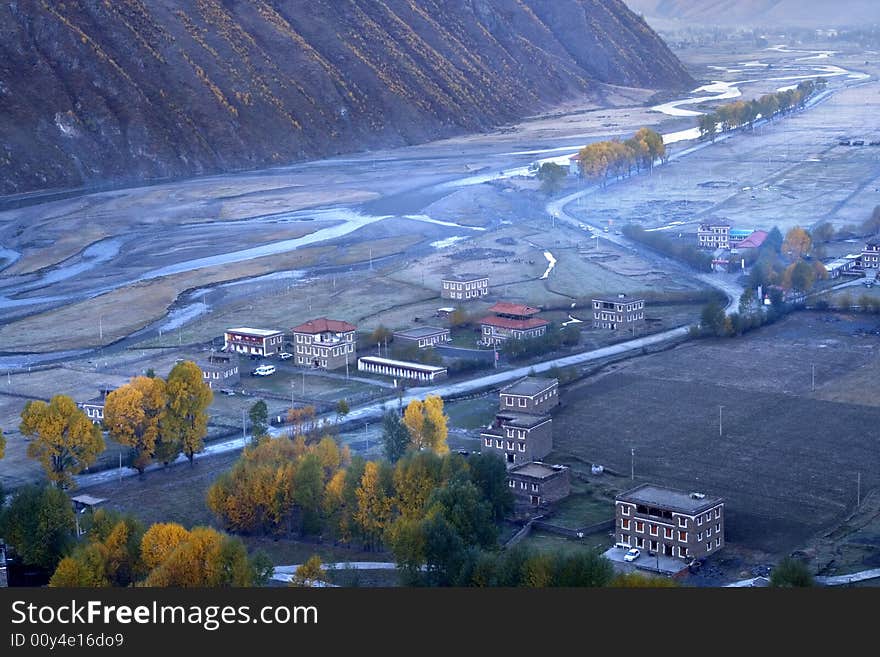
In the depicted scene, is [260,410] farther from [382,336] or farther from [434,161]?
[434,161]

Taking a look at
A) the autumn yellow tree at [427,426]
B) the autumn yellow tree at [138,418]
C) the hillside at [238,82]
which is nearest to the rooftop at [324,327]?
the autumn yellow tree at [138,418]

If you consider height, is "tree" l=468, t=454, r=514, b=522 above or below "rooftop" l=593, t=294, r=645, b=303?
below

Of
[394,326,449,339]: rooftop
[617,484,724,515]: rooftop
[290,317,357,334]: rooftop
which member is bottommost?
[617,484,724,515]: rooftop

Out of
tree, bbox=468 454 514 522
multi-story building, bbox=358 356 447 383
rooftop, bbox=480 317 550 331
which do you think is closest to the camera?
tree, bbox=468 454 514 522

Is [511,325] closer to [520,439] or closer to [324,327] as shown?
[324,327]

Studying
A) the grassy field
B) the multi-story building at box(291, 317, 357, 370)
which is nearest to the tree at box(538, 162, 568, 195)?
the grassy field

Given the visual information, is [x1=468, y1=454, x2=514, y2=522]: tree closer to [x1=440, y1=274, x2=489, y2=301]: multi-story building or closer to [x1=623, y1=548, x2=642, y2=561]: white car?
[x1=623, y1=548, x2=642, y2=561]: white car

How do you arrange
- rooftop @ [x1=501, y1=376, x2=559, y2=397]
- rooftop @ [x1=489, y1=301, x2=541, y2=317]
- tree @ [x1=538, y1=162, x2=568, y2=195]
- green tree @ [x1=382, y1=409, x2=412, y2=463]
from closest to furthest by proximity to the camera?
green tree @ [x1=382, y1=409, x2=412, y2=463] → rooftop @ [x1=501, y1=376, x2=559, y2=397] → rooftop @ [x1=489, y1=301, x2=541, y2=317] → tree @ [x1=538, y1=162, x2=568, y2=195]

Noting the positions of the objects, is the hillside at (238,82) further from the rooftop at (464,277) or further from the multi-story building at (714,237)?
the multi-story building at (714,237)
